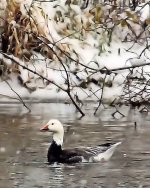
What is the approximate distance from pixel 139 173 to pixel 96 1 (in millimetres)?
12471

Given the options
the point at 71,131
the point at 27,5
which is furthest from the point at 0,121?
the point at 27,5

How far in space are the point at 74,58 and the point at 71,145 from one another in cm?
760

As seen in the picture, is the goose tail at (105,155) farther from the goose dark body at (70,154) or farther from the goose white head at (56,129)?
the goose white head at (56,129)

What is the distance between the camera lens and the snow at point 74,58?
19.4 meters

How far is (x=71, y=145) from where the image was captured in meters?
13.3

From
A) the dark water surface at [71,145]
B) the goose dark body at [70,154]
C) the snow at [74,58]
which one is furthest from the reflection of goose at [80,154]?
the snow at [74,58]

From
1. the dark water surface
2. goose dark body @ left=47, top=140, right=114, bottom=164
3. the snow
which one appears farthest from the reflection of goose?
the snow

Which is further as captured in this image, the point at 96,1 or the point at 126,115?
the point at 96,1

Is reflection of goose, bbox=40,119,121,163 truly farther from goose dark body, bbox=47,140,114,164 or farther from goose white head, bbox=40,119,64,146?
A: goose white head, bbox=40,119,64,146

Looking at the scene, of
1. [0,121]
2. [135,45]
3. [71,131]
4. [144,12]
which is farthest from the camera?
[135,45]

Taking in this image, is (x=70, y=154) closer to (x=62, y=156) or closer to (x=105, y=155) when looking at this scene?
(x=62, y=156)

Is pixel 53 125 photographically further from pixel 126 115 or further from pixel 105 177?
pixel 126 115

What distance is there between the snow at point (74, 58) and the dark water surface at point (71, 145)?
1.62 meters

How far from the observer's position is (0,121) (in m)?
15.5
